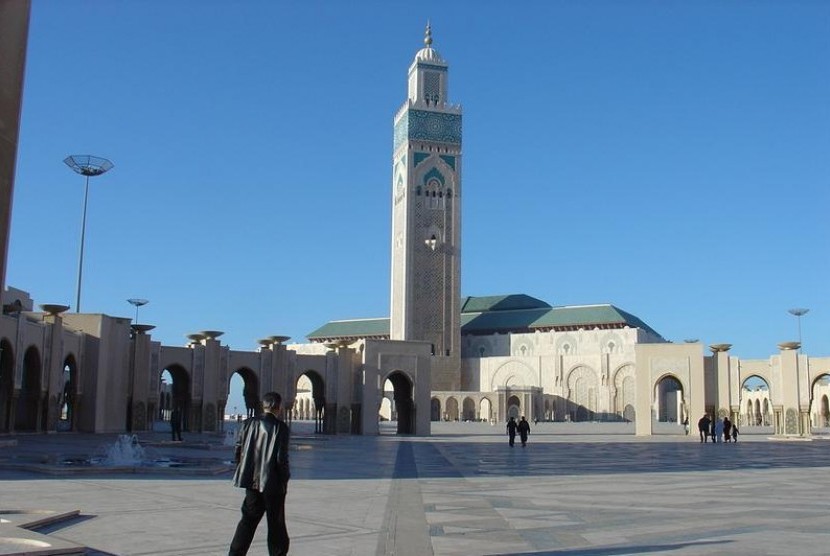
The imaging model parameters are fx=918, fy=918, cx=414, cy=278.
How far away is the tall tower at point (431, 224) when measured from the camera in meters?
64.1

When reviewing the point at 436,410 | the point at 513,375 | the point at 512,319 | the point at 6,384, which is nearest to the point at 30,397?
the point at 6,384

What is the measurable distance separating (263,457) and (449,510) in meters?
3.36

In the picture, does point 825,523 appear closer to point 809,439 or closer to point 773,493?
point 773,493

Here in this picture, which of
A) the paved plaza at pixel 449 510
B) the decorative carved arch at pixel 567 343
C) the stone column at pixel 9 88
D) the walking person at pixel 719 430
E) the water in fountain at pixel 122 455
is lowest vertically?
the paved plaza at pixel 449 510

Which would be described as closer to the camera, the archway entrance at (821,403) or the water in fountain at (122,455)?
the water in fountain at (122,455)

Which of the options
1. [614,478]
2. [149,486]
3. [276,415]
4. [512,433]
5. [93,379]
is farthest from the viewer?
[93,379]

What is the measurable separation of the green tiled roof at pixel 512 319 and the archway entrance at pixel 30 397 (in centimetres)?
4751

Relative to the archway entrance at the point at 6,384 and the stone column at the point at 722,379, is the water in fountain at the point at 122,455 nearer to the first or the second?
the archway entrance at the point at 6,384

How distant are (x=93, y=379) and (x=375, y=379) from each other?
31.3ft

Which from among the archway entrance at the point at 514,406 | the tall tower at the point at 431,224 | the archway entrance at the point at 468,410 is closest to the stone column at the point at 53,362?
the archway entrance at the point at 514,406

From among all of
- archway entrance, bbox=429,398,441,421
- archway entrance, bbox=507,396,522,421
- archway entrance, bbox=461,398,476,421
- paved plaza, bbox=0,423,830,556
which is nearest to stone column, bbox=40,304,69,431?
paved plaza, bbox=0,423,830,556

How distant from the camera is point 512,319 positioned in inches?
2830

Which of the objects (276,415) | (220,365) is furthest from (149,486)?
(220,365)

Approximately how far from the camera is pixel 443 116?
214ft
